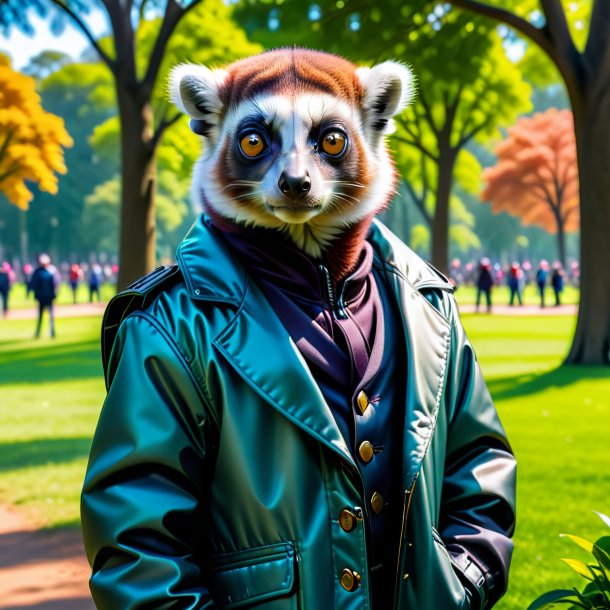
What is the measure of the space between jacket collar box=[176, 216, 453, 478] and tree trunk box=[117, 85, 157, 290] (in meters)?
14.3

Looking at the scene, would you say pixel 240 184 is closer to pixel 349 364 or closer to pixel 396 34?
pixel 349 364

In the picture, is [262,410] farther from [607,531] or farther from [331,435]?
[607,531]

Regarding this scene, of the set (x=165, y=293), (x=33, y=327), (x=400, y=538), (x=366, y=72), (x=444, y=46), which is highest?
(x=444, y=46)

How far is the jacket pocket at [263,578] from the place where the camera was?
1874 millimetres

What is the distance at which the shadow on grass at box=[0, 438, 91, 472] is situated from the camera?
27.3 ft

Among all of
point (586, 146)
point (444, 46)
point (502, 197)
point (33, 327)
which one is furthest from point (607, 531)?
point (502, 197)

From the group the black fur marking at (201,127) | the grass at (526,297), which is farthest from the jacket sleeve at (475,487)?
the grass at (526,297)

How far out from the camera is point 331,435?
74.2 inches

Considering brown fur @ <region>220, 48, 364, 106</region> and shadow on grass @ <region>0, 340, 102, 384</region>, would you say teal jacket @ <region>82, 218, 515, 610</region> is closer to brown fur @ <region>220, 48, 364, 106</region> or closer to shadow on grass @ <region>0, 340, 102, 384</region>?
brown fur @ <region>220, 48, 364, 106</region>

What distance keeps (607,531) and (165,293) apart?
4.86 metres

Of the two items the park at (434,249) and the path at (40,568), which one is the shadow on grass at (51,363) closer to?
the park at (434,249)

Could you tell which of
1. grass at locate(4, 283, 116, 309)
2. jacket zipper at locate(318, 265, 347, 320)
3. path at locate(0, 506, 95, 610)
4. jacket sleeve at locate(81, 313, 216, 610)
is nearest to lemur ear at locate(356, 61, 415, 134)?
jacket zipper at locate(318, 265, 347, 320)

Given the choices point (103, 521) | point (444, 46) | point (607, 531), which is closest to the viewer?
point (103, 521)

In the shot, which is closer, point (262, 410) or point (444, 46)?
point (262, 410)
